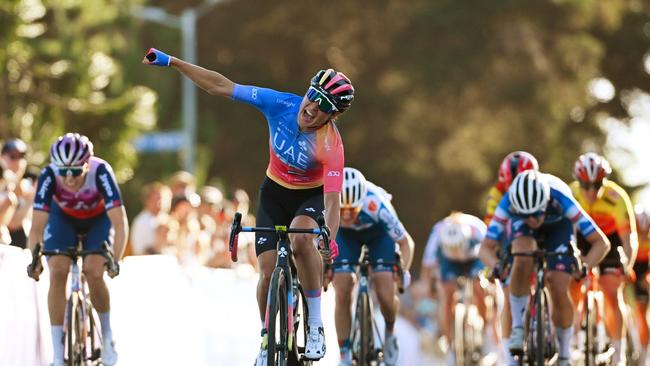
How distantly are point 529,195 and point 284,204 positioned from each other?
2691 mm

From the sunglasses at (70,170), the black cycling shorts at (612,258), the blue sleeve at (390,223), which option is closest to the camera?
the sunglasses at (70,170)

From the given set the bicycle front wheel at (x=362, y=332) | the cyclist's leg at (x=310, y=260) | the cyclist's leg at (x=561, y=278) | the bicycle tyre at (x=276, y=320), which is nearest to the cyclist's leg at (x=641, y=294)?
the cyclist's leg at (x=561, y=278)

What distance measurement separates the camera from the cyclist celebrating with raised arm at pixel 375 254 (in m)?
14.1

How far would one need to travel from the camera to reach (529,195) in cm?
1292

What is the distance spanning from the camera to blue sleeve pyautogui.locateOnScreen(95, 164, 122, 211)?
41.2ft

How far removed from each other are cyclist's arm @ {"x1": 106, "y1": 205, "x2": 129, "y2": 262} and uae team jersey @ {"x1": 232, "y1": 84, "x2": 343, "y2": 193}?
74.1 inches

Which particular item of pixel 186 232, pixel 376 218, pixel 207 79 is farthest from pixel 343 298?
pixel 186 232

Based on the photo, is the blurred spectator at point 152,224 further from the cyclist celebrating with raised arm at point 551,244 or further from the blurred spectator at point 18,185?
the cyclist celebrating with raised arm at point 551,244

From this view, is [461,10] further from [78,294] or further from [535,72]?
[78,294]

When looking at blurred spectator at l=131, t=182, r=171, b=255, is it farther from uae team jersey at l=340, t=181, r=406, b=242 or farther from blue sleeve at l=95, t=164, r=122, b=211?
blue sleeve at l=95, t=164, r=122, b=211

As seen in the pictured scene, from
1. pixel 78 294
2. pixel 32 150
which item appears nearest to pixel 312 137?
pixel 78 294

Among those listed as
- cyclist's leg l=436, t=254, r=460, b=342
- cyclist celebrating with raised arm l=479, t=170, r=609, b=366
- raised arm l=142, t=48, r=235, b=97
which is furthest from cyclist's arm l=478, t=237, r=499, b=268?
cyclist's leg l=436, t=254, r=460, b=342

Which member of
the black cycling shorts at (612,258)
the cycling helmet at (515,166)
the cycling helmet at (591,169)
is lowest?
the black cycling shorts at (612,258)

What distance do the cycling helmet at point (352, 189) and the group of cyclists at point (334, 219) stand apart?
0.01 metres
